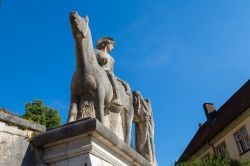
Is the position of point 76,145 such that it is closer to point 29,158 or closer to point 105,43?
point 29,158

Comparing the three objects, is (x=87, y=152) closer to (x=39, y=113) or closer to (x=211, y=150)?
(x=211, y=150)

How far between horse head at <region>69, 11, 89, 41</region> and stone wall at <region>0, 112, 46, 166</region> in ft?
5.28

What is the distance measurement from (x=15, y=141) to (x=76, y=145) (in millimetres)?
721

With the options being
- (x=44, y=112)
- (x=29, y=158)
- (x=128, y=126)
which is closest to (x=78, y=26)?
(x=29, y=158)

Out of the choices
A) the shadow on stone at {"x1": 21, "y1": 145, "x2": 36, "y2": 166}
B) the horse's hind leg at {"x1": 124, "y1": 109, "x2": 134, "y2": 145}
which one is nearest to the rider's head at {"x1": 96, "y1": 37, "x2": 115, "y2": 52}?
the horse's hind leg at {"x1": 124, "y1": 109, "x2": 134, "y2": 145}

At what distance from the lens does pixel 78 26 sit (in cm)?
449

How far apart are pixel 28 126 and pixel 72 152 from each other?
74 centimetres

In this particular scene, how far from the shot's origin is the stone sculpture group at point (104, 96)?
15.2 ft

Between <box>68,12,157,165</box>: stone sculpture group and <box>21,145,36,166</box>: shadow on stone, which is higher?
<box>68,12,157,165</box>: stone sculpture group

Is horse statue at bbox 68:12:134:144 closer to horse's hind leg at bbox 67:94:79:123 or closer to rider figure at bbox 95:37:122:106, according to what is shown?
horse's hind leg at bbox 67:94:79:123

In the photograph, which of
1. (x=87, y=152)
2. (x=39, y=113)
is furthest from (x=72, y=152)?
(x=39, y=113)

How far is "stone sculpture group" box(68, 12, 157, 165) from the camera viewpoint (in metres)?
4.64

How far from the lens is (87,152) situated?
3.12m

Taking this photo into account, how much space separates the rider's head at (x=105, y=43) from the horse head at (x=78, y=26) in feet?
4.50
